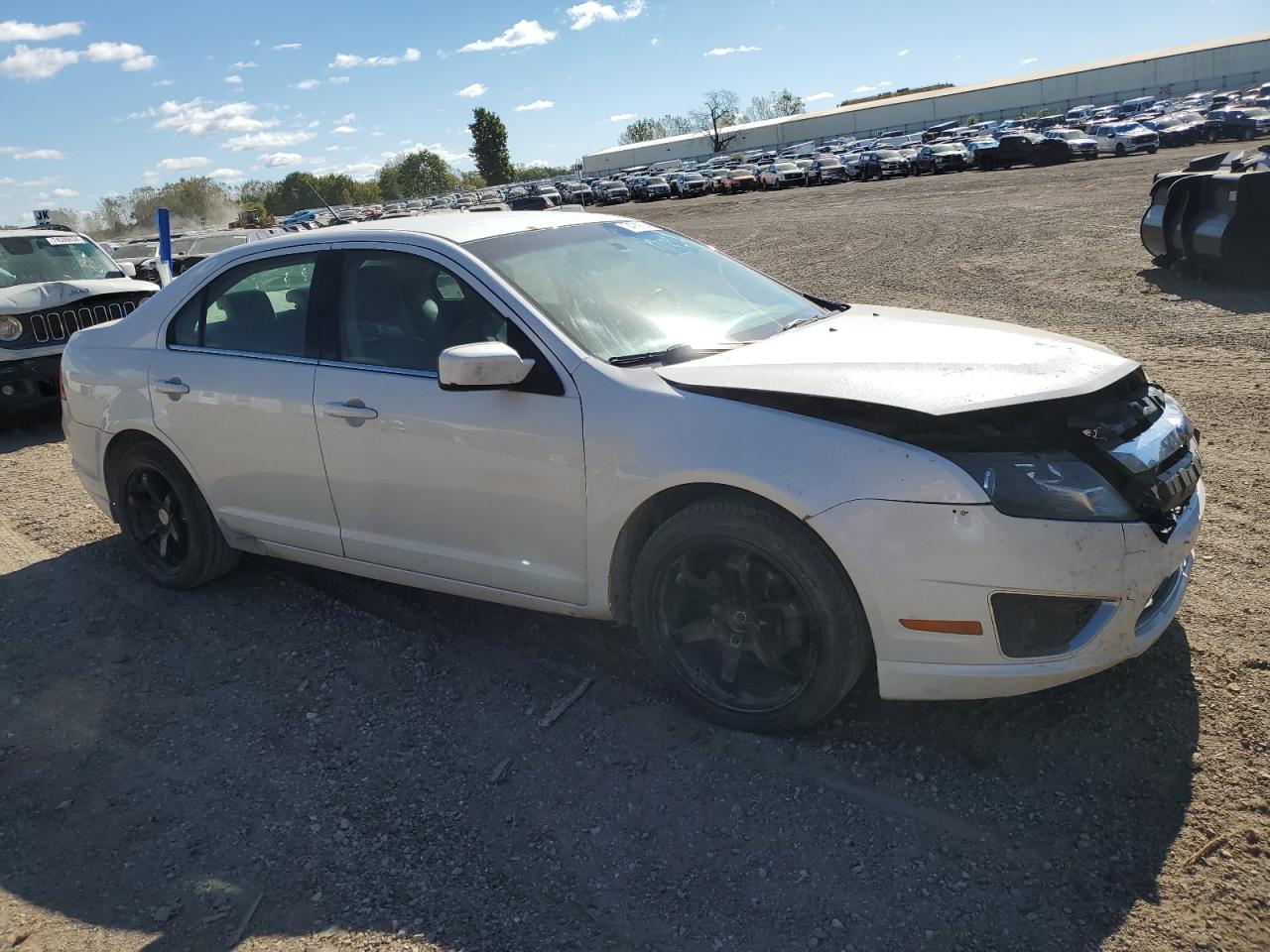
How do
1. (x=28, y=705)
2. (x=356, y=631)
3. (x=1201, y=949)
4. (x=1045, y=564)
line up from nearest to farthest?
(x=1201, y=949) < (x=1045, y=564) < (x=28, y=705) < (x=356, y=631)

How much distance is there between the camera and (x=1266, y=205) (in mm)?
9820

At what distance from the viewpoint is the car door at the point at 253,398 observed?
4.12 metres

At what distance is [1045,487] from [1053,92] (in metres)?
127

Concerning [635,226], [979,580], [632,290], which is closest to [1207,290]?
[635,226]

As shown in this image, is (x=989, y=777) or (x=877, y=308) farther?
(x=877, y=308)

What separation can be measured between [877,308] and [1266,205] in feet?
25.7

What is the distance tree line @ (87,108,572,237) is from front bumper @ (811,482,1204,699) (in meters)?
51.1

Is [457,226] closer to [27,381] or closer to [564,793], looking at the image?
[564,793]

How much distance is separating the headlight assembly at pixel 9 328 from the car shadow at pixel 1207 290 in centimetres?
1133

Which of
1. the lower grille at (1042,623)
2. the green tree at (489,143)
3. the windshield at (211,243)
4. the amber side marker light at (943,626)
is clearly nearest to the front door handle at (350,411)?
the amber side marker light at (943,626)

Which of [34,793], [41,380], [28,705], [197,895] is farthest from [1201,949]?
[41,380]

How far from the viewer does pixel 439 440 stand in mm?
3625

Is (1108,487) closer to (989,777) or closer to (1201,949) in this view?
(989,777)

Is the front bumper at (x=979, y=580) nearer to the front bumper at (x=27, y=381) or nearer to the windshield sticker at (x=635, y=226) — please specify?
the windshield sticker at (x=635, y=226)
